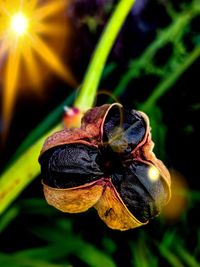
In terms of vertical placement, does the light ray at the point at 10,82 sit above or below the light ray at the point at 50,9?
below

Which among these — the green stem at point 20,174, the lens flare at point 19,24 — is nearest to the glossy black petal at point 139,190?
the green stem at point 20,174

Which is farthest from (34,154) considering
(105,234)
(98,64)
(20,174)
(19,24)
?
(19,24)

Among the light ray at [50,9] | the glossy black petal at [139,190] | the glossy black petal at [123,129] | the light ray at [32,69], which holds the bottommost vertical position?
the glossy black petal at [139,190]

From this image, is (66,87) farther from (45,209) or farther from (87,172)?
(87,172)

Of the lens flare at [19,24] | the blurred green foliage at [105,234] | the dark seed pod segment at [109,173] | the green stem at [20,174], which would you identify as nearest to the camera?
the dark seed pod segment at [109,173]

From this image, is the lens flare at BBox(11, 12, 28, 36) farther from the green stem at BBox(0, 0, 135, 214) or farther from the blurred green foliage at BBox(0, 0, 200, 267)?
the green stem at BBox(0, 0, 135, 214)

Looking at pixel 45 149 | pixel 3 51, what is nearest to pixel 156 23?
pixel 3 51

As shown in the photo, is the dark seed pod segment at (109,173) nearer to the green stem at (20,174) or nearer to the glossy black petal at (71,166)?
the glossy black petal at (71,166)

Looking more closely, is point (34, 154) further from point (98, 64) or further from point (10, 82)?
point (10, 82)
